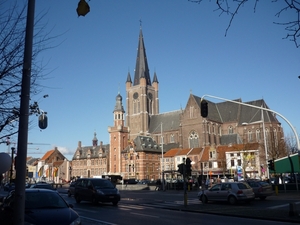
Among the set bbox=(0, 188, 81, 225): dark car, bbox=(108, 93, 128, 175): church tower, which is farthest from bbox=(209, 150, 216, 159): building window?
bbox=(0, 188, 81, 225): dark car

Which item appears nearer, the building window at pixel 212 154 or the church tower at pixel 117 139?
the building window at pixel 212 154

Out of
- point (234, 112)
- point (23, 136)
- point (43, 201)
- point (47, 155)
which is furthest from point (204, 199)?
point (47, 155)

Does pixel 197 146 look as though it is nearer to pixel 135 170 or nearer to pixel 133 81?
pixel 135 170

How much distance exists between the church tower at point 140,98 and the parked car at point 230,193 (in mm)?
82705

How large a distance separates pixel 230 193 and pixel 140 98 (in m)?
90.0

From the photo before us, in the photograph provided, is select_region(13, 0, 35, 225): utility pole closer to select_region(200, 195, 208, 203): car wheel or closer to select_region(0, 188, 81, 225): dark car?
select_region(0, 188, 81, 225): dark car

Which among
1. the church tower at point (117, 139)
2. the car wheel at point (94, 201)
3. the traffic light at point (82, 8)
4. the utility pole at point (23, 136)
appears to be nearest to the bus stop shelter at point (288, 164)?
the car wheel at point (94, 201)

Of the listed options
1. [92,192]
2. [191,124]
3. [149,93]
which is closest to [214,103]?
[191,124]

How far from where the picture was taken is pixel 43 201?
31.6ft

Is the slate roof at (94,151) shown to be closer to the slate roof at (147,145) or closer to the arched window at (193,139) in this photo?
the slate roof at (147,145)

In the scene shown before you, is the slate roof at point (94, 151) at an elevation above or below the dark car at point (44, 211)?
above

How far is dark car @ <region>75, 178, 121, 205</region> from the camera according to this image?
20.4m

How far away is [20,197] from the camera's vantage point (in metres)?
5.10

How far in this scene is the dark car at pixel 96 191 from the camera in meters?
20.4
